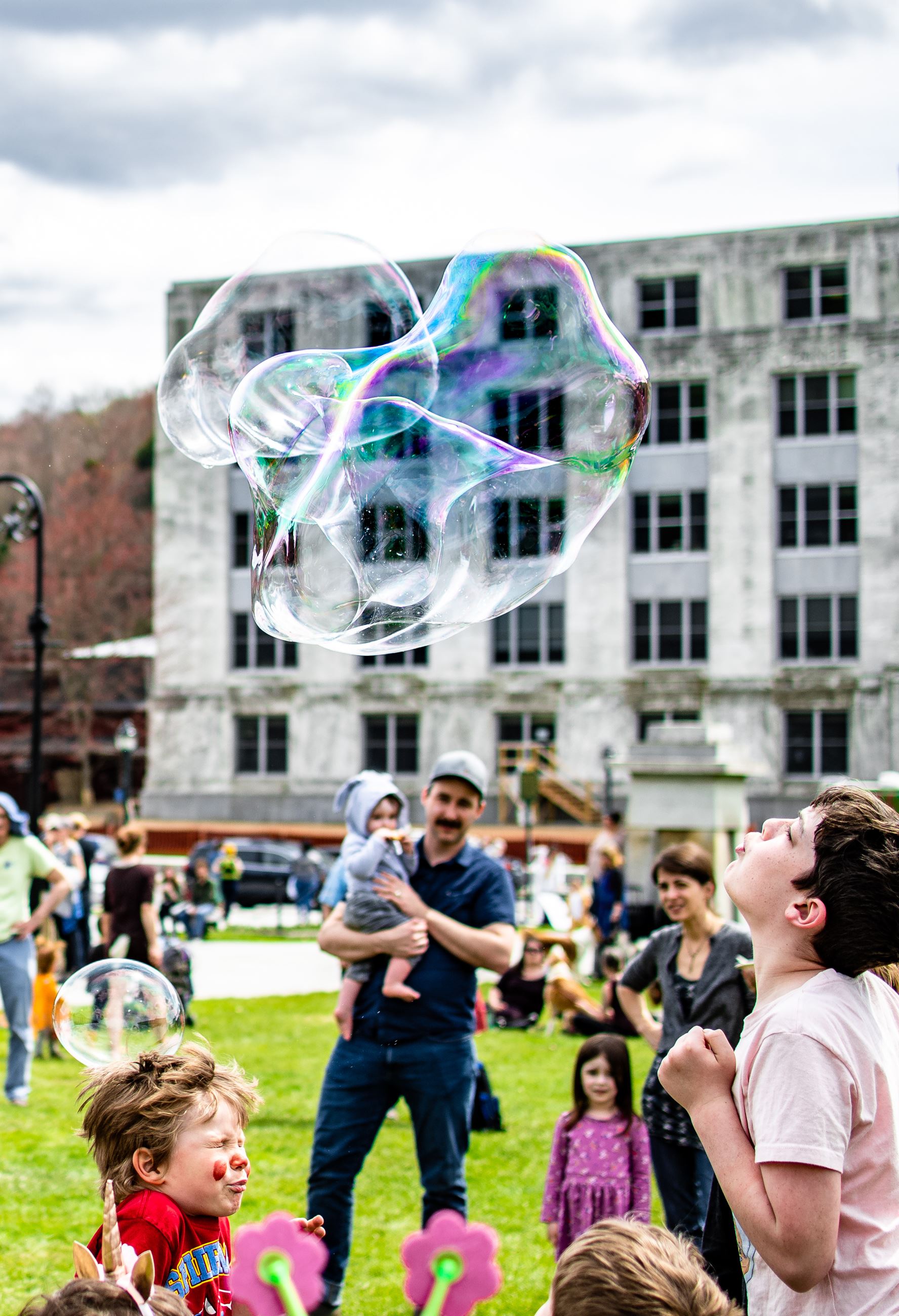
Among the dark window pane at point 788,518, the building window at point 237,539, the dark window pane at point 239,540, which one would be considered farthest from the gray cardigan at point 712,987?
the building window at point 237,539

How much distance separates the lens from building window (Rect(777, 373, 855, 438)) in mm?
35875

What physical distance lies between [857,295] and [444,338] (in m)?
33.8

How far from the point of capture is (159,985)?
3.71m

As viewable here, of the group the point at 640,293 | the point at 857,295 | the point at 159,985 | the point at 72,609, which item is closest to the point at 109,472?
the point at 72,609

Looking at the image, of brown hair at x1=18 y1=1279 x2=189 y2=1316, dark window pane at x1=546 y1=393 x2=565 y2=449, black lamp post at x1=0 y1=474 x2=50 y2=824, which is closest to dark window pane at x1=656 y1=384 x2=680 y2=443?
black lamp post at x1=0 y1=474 x2=50 y2=824

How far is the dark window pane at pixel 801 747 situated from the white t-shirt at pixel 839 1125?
34012 mm

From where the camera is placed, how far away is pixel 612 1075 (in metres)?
5.29

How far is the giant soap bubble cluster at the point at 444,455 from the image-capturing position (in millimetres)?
4484

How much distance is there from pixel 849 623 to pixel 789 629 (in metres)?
1.56

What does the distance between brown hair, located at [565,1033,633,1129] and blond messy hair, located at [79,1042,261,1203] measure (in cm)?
258

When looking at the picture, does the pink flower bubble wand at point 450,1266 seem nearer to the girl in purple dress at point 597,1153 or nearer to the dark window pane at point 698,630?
the girl in purple dress at point 597,1153

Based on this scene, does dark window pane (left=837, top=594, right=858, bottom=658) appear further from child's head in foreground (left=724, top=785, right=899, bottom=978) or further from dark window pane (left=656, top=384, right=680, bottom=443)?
child's head in foreground (left=724, top=785, right=899, bottom=978)

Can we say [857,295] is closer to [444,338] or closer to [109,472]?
[444,338]

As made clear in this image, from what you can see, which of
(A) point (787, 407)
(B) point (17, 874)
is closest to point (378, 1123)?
(B) point (17, 874)
